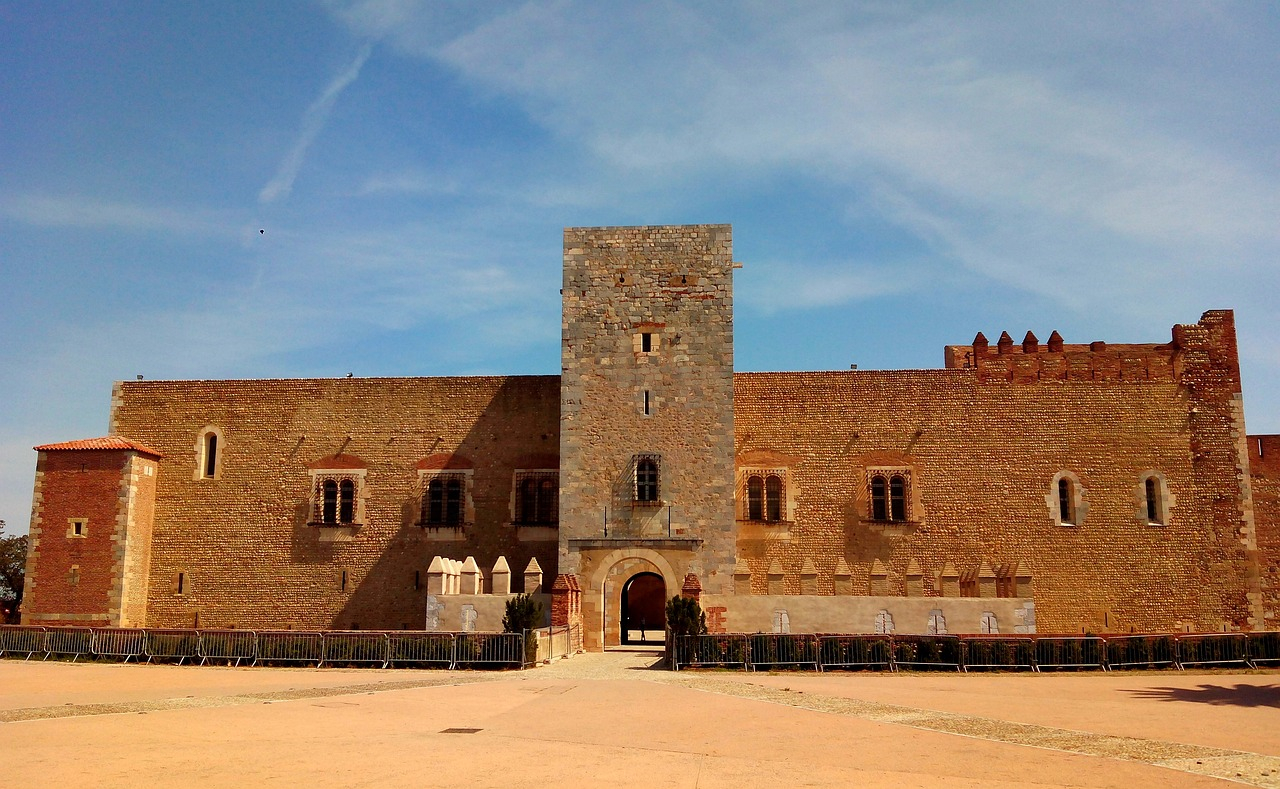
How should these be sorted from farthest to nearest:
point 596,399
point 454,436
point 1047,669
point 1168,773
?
point 454,436, point 596,399, point 1047,669, point 1168,773

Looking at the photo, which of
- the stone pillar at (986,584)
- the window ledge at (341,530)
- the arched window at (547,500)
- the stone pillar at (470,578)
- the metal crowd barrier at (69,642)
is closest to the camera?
the metal crowd barrier at (69,642)

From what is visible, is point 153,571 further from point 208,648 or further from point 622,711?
point 622,711

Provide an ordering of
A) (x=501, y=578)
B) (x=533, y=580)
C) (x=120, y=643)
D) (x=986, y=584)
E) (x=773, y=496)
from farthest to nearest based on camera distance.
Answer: (x=773, y=496) → (x=986, y=584) → (x=533, y=580) → (x=501, y=578) → (x=120, y=643)

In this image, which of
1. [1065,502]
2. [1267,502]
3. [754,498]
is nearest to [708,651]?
[754,498]

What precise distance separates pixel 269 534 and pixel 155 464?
3.70 metres

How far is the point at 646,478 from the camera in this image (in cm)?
2450

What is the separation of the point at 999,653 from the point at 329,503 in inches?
671

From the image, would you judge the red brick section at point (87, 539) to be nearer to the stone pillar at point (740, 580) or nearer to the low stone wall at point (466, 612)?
the low stone wall at point (466, 612)

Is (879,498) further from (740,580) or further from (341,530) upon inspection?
(341,530)

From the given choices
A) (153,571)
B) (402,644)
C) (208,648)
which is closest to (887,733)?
(402,644)

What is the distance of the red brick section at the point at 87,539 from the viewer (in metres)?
26.2

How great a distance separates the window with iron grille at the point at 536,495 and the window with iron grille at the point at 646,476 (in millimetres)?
3170

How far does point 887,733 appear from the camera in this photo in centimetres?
1099

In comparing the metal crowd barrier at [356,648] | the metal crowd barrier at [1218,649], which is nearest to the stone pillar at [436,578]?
the metal crowd barrier at [356,648]
